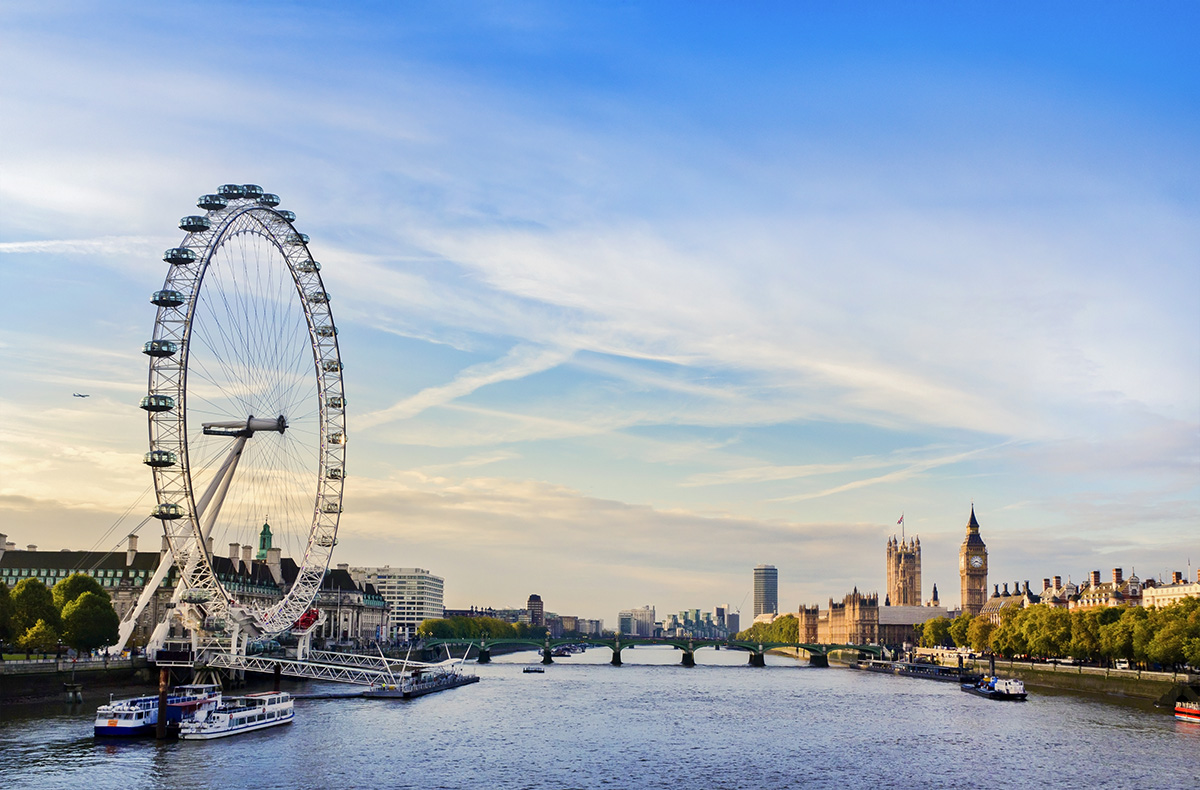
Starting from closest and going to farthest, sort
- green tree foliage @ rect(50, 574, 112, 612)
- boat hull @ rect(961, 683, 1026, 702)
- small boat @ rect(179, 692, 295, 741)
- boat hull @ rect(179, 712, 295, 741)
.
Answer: boat hull @ rect(179, 712, 295, 741)
small boat @ rect(179, 692, 295, 741)
green tree foliage @ rect(50, 574, 112, 612)
boat hull @ rect(961, 683, 1026, 702)

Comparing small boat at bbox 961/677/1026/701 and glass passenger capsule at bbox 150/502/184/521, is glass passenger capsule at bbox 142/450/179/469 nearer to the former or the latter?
glass passenger capsule at bbox 150/502/184/521

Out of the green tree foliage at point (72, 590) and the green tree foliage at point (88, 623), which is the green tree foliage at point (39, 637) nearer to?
the green tree foliage at point (88, 623)

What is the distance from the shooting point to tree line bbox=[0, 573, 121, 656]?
10181cm

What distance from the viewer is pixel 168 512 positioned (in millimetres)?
89188

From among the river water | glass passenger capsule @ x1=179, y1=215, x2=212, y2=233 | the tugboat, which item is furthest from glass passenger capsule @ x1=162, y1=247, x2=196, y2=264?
the tugboat

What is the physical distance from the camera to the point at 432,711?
106 metres

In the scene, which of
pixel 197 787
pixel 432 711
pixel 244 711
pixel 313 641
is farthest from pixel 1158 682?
pixel 313 641

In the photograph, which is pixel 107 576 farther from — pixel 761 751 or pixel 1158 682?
pixel 1158 682

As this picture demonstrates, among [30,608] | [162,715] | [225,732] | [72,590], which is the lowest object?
[225,732]

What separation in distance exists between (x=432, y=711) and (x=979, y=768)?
167 feet

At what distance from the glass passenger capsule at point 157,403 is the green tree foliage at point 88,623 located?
29.4m

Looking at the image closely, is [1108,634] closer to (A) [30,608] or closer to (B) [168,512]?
(B) [168,512]

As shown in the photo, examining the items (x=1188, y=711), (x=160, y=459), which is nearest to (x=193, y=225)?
(x=160, y=459)

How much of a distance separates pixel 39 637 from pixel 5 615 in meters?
5.50
